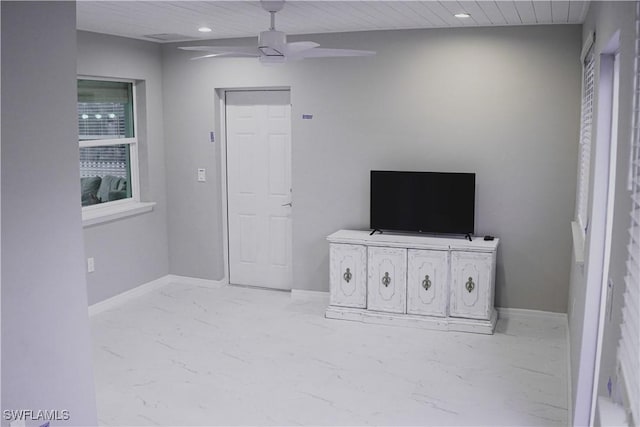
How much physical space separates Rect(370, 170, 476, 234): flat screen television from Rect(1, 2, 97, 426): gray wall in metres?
3.22

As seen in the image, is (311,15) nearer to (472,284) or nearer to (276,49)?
(276,49)

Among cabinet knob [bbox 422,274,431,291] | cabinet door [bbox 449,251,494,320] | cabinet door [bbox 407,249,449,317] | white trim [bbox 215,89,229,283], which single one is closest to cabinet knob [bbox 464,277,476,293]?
cabinet door [bbox 449,251,494,320]

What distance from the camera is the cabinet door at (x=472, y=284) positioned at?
16.9 feet

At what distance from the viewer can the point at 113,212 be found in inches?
232

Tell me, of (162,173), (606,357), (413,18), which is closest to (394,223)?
(413,18)

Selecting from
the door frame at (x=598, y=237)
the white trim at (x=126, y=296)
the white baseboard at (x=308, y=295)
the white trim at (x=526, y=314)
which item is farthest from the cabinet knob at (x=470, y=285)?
the white trim at (x=126, y=296)

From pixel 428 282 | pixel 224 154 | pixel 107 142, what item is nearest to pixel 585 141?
pixel 428 282

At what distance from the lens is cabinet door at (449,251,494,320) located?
514cm

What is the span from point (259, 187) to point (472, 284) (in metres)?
2.35

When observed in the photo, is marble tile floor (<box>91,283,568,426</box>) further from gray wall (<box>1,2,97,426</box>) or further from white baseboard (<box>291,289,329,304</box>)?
gray wall (<box>1,2,97,426</box>)

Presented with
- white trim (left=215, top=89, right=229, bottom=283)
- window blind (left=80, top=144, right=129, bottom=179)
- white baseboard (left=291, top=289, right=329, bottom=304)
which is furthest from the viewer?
white trim (left=215, top=89, right=229, bottom=283)

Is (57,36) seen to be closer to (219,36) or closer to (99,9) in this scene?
(99,9)

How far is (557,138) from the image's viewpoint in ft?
17.1

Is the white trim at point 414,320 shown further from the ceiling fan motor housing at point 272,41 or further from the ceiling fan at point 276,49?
the ceiling fan motor housing at point 272,41
